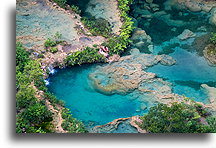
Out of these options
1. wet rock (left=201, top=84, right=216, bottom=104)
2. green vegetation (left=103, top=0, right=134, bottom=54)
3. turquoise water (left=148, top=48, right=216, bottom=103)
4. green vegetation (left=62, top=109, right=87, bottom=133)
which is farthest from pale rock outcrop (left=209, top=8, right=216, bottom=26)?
green vegetation (left=62, top=109, right=87, bottom=133)

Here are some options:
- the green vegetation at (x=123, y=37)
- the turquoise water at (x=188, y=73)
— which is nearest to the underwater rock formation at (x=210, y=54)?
the turquoise water at (x=188, y=73)

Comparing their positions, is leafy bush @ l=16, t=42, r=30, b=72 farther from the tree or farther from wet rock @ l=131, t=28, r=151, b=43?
wet rock @ l=131, t=28, r=151, b=43

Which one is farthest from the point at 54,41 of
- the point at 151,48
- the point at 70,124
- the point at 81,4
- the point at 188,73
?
the point at 188,73

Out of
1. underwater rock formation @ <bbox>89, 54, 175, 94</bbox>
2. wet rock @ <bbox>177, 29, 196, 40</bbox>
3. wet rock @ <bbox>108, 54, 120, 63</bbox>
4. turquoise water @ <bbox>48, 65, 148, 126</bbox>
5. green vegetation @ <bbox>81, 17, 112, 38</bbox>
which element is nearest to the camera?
turquoise water @ <bbox>48, 65, 148, 126</bbox>

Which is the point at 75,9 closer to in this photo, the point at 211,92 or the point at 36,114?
the point at 36,114

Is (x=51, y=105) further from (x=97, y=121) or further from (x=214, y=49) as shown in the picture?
(x=214, y=49)

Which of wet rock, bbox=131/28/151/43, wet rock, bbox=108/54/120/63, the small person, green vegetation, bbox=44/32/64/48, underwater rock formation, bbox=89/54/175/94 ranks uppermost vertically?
green vegetation, bbox=44/32/64/48

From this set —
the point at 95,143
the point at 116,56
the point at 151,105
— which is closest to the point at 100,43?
the point at 116,56
